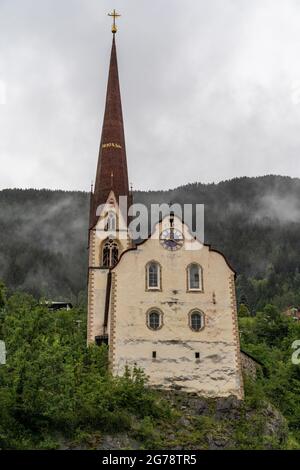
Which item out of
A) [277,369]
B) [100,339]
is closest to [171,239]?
[100,339]

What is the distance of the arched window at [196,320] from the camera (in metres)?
35.5

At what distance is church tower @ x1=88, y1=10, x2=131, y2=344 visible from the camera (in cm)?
4525

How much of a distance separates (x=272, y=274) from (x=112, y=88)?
282 ft

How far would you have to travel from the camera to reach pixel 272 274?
5300 inches

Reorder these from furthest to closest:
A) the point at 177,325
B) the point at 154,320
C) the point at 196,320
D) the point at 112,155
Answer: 1. the point at 112,155
2. the point at 196,320
3. the point at 154,320
4. the point at 177,325

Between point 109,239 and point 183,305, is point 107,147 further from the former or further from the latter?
point 183,305

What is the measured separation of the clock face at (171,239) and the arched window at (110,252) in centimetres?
1061

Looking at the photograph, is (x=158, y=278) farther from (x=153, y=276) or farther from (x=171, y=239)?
(x=171, y=239)

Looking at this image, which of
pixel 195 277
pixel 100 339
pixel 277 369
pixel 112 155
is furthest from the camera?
pixel 112 155

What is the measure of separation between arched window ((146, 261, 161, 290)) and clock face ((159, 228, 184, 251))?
1.33m

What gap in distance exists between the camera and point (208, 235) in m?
157

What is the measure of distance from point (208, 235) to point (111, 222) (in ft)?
361

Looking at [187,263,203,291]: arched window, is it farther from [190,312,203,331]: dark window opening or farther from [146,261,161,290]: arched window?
[146,261,161,290]: arched window
